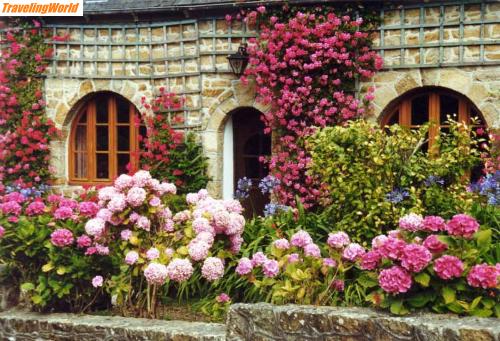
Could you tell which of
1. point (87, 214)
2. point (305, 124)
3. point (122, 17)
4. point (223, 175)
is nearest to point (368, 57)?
point (305, 124)

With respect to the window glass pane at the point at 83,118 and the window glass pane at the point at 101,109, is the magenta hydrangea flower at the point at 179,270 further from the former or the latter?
the window glass pane at the point at 83,118

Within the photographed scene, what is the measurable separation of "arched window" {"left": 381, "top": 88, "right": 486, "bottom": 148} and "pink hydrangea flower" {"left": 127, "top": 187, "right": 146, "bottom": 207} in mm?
4444

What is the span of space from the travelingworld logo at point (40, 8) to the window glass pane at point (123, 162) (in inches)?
84.7

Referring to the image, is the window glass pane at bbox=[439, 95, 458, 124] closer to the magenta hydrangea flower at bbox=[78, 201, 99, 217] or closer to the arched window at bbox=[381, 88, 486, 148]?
the arched window at bbox=[381, 88, 486, 148]

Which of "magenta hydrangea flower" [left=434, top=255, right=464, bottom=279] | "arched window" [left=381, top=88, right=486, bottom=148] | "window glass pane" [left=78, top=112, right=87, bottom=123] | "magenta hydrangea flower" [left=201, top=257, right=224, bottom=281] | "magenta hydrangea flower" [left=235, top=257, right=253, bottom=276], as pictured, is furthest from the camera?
"window glass pane" [left=78, top=112, right=87, bottom=123]

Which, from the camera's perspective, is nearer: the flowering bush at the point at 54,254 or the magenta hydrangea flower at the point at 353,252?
the magenta hydrangea flower at the point at 353,252

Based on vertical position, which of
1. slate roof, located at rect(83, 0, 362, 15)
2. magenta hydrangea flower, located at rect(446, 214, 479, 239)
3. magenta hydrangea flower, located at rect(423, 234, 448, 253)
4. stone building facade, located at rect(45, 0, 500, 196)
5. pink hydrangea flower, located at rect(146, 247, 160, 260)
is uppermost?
slate roof, located at rect(83, 0, 362, 15)

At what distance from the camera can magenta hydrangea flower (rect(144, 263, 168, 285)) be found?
4598 mm

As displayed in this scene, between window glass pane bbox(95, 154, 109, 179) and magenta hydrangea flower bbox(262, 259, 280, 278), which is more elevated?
window glass pane bbox(95, 154, 109, 179)

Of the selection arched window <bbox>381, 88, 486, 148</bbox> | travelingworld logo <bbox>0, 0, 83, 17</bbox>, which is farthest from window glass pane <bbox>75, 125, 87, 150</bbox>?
arched window <bbox>381, 88, 486, 148</bbox>

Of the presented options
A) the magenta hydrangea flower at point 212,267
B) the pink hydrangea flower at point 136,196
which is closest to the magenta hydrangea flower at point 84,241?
the pink hydrangea flower at point 136,196

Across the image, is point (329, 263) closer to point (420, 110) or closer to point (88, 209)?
point (88, 209)

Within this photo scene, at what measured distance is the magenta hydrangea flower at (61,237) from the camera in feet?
16.3

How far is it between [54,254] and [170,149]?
4654 millimetres
